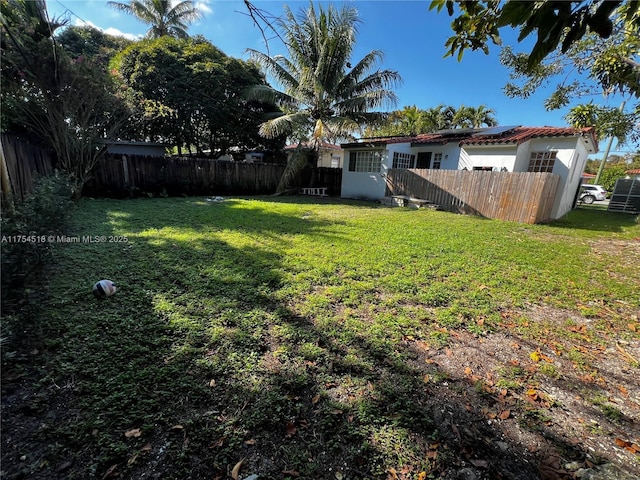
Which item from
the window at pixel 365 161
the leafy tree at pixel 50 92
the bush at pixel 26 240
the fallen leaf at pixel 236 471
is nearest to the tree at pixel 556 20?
the fallen leaf at pixel 236 471

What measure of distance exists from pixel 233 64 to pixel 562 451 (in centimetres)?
1986

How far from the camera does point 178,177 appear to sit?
41.2 feet

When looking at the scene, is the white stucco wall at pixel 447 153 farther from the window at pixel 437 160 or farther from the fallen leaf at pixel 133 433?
the fallen leaf at pixel 133 433

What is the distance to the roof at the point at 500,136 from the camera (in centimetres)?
1076

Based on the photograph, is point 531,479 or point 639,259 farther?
point 639,259

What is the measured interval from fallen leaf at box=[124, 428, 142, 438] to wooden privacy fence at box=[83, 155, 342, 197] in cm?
1152

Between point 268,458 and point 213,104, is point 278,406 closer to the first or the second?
point 268,458

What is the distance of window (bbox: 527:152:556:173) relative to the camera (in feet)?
37.4

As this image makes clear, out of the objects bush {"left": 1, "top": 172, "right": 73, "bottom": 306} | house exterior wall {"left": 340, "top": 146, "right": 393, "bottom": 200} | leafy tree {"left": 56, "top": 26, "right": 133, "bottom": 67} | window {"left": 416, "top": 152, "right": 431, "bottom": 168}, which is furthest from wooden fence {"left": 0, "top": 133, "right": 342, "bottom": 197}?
leafy tree {"left": 56, "top": 26, "right": 133, "bottom": 67}

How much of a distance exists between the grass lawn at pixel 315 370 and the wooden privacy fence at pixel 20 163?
1.98 metres

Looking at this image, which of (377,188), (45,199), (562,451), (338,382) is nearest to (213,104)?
(377,188)

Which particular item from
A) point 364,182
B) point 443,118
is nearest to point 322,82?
point 364,182

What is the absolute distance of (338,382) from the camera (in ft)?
7.25

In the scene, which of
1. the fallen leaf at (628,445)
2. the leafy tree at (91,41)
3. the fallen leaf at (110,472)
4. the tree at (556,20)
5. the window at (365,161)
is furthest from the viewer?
the leafy tree at (91,41)
